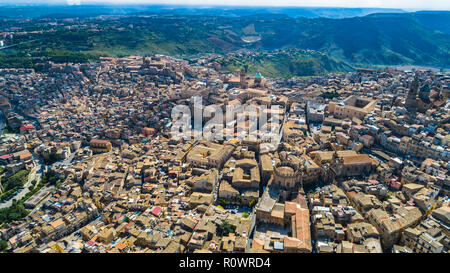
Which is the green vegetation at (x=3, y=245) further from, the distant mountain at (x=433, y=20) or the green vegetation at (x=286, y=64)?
the distant mountain at (x=433, y=20)

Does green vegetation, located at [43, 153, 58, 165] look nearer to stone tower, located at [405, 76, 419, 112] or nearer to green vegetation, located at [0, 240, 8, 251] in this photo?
green vegetation, located at [0, 240, 8, 251]

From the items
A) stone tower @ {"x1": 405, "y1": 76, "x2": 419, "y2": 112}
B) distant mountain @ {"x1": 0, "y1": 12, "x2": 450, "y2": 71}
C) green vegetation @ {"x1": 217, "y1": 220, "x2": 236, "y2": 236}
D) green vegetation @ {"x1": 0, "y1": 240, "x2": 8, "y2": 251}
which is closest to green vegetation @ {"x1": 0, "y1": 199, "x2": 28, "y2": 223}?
green vegetation @ {"x1": 0, "y1": 240, "x2": 8, "y2": 251}

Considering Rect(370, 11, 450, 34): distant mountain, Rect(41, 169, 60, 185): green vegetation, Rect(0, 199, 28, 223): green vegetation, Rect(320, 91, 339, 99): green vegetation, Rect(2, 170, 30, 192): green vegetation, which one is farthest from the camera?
Rect(370, 11, 450, 34): distant mountain

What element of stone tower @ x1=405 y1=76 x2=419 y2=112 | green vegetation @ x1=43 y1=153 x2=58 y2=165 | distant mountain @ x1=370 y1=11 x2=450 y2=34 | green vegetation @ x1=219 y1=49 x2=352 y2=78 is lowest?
green vegetation @ x1=43 y1=153 x2=58 y2=165

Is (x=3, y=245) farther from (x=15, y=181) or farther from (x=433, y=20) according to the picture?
(x=433, y=20)

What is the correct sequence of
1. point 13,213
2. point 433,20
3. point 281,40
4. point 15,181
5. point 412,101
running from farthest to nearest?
point 433,20
point 281,40
point 412,101
point 15,181
point 13,213

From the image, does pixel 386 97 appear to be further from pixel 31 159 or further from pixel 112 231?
pixel 31 159

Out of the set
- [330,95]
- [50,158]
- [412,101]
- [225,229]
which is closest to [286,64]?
[330,95]

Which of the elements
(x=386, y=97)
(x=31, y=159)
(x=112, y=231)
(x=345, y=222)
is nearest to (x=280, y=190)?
(x=345, y=222)
